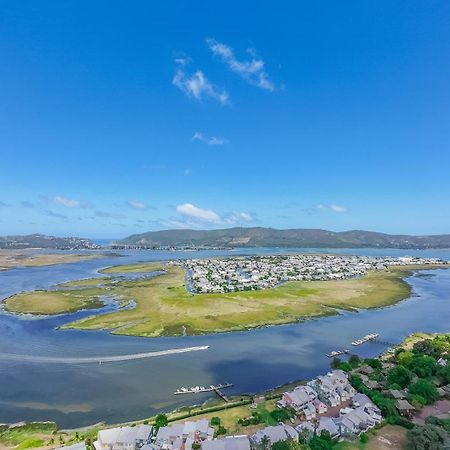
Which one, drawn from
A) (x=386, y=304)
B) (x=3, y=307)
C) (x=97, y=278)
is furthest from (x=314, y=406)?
(x=97, y=278)

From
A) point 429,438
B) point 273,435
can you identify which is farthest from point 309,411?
point 429,438

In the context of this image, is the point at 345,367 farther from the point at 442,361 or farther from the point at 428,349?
the point at 428,349

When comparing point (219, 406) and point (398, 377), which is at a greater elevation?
point (398, 377)

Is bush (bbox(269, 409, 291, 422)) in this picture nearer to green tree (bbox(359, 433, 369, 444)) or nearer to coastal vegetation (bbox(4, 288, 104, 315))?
green tree (bbox(359, 433, 369, 444))

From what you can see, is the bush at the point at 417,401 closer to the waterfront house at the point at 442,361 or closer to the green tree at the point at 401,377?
the green tree at the point at 401,377

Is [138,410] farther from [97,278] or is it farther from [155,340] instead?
[97,278]

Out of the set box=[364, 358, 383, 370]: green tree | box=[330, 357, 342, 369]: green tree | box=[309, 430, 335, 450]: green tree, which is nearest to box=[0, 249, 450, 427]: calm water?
box=[330, 357, 342, 369]: green tree
